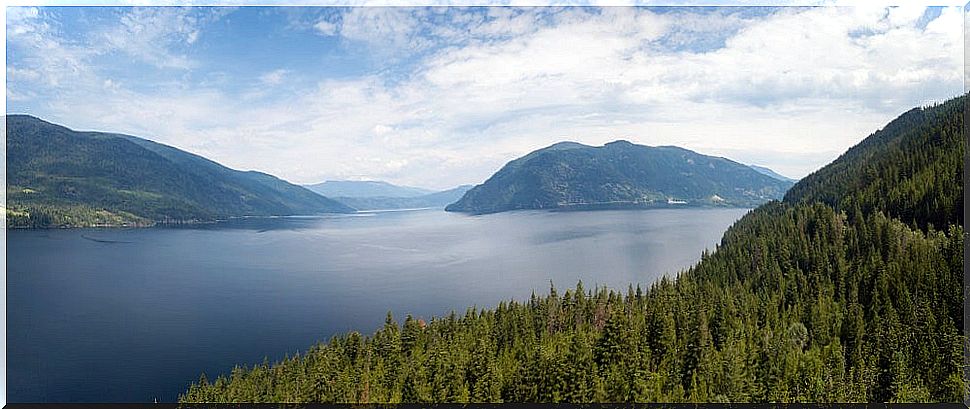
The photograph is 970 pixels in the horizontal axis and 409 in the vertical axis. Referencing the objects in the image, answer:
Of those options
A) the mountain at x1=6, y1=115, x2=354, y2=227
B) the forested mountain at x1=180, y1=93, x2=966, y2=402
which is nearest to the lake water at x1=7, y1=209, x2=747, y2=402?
the forested mountain at x1=180, y1=93, x2=966, y2=402

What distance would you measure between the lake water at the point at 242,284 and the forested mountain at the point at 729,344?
109 inches

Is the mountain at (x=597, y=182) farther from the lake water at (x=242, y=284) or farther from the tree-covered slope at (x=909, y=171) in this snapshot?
the tree-covered slope at (x=909, y=171)

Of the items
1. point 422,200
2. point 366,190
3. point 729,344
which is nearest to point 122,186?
point 366,190

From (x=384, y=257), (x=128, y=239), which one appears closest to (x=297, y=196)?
(x=128, y=239)

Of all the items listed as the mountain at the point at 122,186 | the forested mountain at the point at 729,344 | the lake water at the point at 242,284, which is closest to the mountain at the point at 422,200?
the mountain at the point at 122,186

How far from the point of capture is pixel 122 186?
57969 mm

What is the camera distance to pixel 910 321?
9859 millimetres

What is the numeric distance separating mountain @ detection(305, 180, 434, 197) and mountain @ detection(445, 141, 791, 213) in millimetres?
4892

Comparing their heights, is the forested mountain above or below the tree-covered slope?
below

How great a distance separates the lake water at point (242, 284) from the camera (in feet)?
50.1

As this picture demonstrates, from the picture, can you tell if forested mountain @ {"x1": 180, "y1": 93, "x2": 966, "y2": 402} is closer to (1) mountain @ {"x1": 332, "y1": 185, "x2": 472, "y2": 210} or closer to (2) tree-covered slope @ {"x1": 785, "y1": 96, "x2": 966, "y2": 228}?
(2) tree-covered slope @ {"x1": 785, "y1": 96, "x2": 966, "y2": 228}

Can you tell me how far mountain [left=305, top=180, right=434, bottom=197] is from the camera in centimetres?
5893

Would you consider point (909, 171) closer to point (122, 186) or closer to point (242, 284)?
point (242, 284)

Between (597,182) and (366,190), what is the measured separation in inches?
1100
